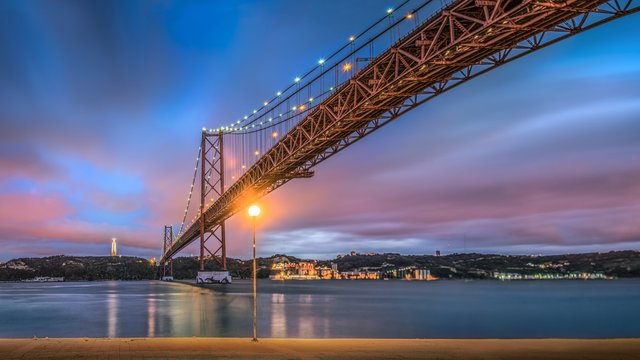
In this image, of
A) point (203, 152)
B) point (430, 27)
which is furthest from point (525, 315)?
point (203, 152)

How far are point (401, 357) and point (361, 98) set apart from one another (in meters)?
16.0

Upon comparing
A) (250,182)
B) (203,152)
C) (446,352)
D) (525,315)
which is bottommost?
(525,315)

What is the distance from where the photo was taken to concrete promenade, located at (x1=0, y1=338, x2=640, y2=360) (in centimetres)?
1172

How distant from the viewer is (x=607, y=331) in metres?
30.0

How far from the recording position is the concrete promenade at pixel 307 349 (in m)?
11.7

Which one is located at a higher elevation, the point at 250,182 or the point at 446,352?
the point at 250,182

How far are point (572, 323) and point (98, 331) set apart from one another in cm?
2892

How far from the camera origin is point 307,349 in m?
12.8

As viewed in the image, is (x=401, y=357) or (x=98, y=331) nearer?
(x=401, y=357)

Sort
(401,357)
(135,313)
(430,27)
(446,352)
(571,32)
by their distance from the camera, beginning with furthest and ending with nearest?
(135,313) → (430,27) → (571,32) → (446,352) → (401,357)

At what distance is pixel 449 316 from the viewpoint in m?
37.0

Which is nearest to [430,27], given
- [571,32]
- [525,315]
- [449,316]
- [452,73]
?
[452,73]

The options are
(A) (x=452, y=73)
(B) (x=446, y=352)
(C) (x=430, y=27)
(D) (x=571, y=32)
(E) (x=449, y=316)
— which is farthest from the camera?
(E) (x=449, y=316)

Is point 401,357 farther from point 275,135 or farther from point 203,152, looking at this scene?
point 203,152
